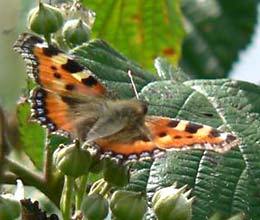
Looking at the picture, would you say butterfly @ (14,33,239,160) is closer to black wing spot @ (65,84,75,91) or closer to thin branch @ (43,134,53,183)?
black wing spot @ (65,84,75,91)

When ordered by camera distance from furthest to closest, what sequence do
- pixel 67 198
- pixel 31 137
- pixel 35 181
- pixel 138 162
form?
pixel 31 137 → pixel 35 181 → pixel 138 162 → pixel 67 198

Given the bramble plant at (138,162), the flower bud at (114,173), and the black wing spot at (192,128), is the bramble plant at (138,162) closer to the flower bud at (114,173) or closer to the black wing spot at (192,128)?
the flower bud at (114,173)

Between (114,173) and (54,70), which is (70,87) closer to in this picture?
(54,70)

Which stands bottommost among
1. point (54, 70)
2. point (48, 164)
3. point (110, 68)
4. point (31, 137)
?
point (31, 137)

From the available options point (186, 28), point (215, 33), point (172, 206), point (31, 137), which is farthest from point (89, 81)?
point (215, 33)

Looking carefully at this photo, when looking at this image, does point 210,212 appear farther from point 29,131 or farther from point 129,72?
point 29,131

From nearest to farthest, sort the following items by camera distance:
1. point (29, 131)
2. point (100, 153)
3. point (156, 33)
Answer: point (100, 153) → point (29, 131) → point (156, 33)

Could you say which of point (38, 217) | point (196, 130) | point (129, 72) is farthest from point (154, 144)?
point (129, 72)
